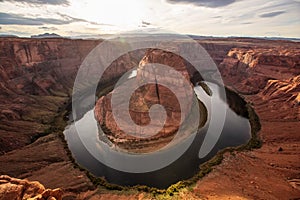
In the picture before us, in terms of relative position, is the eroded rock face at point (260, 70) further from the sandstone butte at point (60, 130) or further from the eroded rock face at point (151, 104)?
the eroded rock face at point (151, 104)

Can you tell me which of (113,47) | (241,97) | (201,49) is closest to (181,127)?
(241,97)

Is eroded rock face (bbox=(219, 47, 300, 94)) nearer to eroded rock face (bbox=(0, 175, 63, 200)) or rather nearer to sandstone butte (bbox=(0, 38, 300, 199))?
sandstone butte (bbox=(0, 38, 300, 199))

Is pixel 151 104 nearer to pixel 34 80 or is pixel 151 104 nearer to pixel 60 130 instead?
pixel 60 130

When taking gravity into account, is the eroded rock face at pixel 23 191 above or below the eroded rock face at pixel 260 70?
below

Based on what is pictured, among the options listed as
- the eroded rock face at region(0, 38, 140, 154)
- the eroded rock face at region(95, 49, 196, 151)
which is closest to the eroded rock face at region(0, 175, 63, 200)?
the eroded rock face at region(95, 49, 196, 151)

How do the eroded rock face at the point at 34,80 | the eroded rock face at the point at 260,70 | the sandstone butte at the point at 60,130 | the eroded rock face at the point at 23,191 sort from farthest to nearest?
the eroded rock face at the point at 260,70, the eroded rock face at the point at 34,80, the sandstone butte at the point at 60,130, the eroded rock face at the point at 23,191

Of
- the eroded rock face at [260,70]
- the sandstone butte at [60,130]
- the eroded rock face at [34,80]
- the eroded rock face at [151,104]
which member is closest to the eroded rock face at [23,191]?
the sandstone butte at [60,130]
